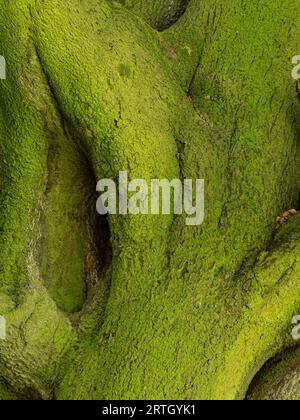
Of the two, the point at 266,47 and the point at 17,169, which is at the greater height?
the point at 266,47

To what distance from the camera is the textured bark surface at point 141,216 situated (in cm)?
345

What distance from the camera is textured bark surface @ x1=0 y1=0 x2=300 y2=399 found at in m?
3.45

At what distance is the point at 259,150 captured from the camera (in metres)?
3.77

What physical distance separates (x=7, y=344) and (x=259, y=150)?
1.46 metres

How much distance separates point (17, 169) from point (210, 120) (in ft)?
3.10

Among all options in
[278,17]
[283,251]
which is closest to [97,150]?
[283,251]

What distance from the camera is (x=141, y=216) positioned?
3.53 m

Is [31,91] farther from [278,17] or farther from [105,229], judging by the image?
[278,17]

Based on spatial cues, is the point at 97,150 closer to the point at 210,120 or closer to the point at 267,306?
the point at 210,120

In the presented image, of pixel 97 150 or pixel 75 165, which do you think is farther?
pixel 75 165
